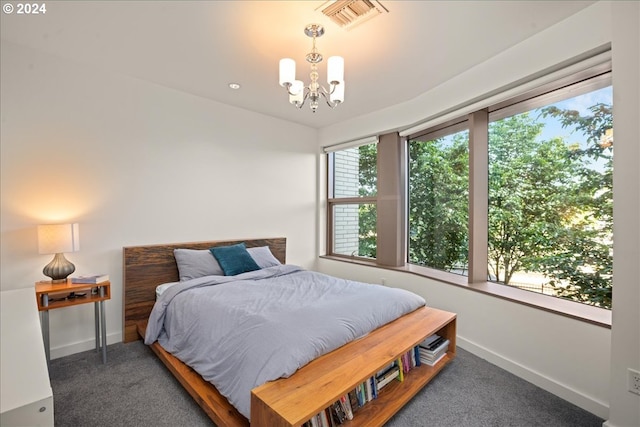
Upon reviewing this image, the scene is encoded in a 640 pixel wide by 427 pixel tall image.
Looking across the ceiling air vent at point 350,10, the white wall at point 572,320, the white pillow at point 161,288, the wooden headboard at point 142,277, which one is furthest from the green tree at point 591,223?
the wooden headboard at point 142,277

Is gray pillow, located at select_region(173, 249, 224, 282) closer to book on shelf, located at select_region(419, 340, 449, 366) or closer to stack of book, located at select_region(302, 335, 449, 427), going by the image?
stack of book, located at select_region(302, 335, 449, 427)

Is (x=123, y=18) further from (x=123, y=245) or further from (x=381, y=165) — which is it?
(x=381, y=165)

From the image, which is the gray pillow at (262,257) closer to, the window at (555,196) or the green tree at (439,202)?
the green tree at (439,202)

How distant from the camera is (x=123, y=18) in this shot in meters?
1.97

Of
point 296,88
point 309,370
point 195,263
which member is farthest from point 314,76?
point 195,263

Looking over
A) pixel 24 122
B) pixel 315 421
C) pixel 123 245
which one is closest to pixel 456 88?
pixel 315 421

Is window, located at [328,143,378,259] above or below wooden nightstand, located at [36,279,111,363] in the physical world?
above

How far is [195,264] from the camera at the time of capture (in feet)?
9.71

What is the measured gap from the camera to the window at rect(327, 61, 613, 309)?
212 cm

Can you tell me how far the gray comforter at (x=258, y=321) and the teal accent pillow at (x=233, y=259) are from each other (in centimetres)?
21

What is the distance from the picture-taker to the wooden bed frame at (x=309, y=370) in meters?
1.32

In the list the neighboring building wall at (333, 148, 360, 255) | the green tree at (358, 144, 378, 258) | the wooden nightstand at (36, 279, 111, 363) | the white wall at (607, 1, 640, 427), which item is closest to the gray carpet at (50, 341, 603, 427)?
the wooden nightstand at (36, 279, 111, 363)

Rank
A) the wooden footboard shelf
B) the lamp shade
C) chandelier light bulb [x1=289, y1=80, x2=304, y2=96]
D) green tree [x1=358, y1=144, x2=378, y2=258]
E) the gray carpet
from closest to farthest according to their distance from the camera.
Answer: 1. the wooden footboard shelf
2. the gray carpet
3. chandelier light bulb [x1=289, y1=80, x2=304, y2=96]
4. the lamp shade
5. green tree [x1=358, y1=144, x2=378, y2=258]

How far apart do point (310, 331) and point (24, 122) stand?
2748mm
